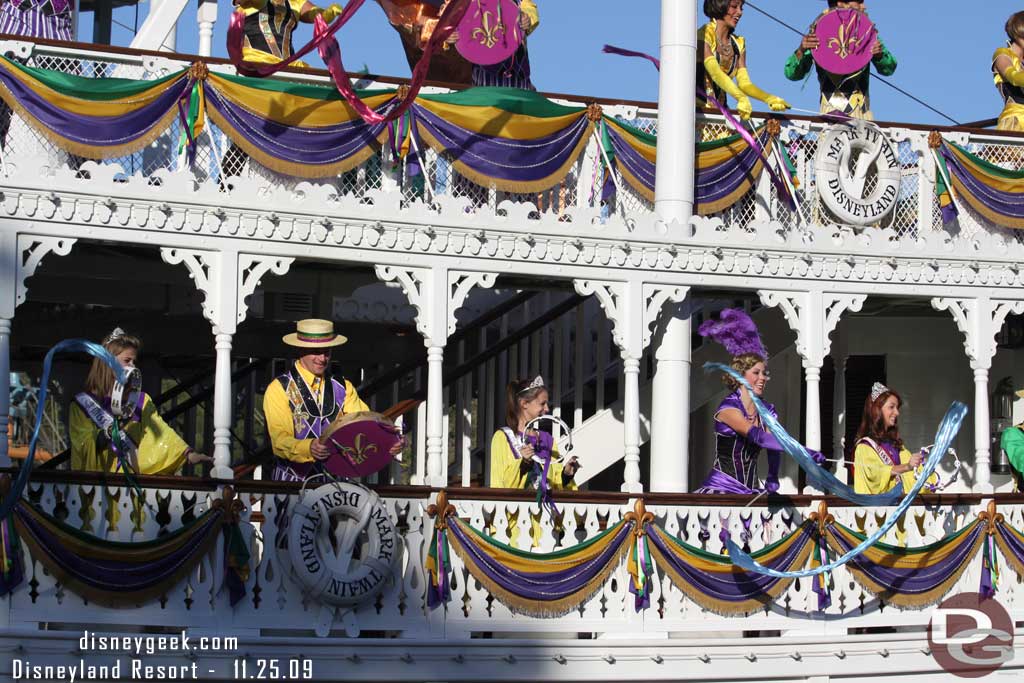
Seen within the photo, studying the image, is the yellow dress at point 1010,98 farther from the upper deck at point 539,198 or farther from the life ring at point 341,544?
the life ring at point 341,544

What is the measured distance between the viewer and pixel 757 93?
675 inches

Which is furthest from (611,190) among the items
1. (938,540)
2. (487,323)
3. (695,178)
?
(938,540)

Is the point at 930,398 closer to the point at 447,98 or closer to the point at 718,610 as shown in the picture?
the point at 718,610

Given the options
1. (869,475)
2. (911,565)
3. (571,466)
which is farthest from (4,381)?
(911,565)

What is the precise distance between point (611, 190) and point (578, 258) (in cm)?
114

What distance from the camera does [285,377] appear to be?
48.3 ft

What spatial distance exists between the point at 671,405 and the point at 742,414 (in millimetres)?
1091

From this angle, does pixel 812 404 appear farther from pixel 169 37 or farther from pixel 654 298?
pixel 169 37

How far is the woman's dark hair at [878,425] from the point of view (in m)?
16.1

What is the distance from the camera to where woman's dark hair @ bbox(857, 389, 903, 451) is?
16062 millimetres

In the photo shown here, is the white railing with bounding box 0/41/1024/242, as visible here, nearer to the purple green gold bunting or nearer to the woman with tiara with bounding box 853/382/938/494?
the woman with tiara with bounding box 853/382/938/494

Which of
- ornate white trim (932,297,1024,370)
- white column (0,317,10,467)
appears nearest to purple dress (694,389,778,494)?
ornate white trim (932,297,1024,370)

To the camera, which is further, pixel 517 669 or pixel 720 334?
pixel 720 334

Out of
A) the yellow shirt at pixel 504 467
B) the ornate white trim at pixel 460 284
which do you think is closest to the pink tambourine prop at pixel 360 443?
the yellow shirt at pixel 504 467
